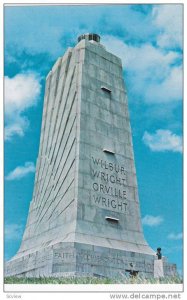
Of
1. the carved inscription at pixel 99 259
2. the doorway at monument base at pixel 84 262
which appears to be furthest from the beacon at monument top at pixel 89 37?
the carved inscription at pixel 99 259

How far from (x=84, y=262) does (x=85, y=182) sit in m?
3.29

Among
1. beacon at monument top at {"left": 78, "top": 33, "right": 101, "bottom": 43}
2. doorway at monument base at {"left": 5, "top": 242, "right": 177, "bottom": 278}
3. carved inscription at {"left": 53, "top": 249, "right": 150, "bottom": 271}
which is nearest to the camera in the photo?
doorway at monument base at {"left": 5, "top": 242, "right": 177, "bottom": 278}

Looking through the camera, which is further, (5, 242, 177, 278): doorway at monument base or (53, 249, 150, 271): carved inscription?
(53, 249, 150, 271): carved inscription

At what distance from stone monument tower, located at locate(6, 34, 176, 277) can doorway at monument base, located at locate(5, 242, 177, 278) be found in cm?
3

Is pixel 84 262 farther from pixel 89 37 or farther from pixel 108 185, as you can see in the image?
pixel 89 37

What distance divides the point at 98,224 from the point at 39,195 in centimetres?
383

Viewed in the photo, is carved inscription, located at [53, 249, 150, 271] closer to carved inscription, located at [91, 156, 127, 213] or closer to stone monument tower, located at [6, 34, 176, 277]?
stone monument tower, located at [6, 34, 176, 277]

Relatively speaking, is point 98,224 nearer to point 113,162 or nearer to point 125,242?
point 125,242

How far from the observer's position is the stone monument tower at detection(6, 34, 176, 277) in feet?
44.6

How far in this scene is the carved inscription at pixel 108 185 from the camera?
15383mm

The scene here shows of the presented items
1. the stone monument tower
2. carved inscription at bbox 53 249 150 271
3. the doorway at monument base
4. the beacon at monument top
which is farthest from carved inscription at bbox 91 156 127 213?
the beacon at monument top
